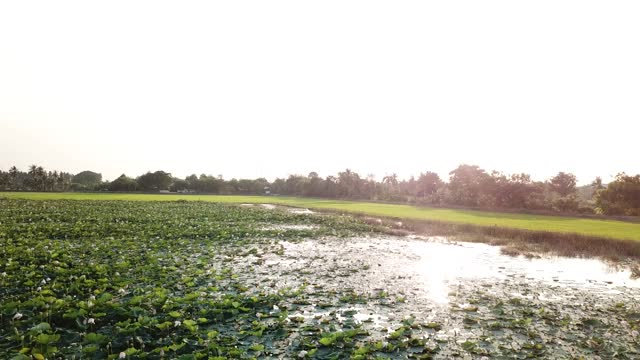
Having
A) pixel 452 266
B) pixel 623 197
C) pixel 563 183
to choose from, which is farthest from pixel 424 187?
pixel 452 266

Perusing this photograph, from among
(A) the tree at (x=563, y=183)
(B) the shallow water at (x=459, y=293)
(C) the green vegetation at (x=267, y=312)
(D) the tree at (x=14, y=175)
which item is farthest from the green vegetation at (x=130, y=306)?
(D) the tree at (x=14, y=175)

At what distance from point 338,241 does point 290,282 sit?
9654 millimetres

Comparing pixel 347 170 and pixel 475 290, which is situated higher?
pixel 347 170

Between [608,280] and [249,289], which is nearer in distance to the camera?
[249,289]

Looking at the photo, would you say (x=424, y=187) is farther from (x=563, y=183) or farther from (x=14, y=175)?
(x=14, y=175)

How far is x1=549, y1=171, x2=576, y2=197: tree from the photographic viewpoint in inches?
2985

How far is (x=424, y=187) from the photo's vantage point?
98438mm

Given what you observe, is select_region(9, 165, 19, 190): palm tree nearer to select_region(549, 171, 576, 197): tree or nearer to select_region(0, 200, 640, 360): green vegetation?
select_region(0, 200, 640, 360): green vegetation

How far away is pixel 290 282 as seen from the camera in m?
10.2

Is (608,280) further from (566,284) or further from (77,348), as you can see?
(77,348)

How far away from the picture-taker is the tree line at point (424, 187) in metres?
49.3

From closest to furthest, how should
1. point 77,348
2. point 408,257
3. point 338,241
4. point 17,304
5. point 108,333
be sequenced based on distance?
point 77,348 < point 108,333 < point 17,304 < point 408,257 < point 338,241

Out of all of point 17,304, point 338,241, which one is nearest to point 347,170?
point 338,241

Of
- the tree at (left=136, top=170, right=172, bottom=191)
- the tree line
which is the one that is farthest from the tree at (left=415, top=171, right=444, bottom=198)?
the tree at (left=136, top=170, right=172, bottom=191)
